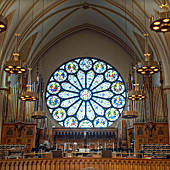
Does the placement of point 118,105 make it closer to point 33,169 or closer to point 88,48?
point 88,48

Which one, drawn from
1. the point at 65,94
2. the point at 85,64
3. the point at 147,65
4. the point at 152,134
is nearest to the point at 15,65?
the point at 147,65

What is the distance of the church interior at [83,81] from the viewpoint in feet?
58.3

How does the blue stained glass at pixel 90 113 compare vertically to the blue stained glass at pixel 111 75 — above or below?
below

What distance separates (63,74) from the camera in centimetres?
2459

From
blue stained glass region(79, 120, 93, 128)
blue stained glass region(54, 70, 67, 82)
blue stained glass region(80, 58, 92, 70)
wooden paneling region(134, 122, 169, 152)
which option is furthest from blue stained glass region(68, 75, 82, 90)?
wooden paneling region(134, 122, 169, 152)

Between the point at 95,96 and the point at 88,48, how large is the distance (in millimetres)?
4201

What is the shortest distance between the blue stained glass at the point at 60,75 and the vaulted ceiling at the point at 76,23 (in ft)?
6.76

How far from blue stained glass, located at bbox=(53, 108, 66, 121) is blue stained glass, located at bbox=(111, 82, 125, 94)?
4.49 metres

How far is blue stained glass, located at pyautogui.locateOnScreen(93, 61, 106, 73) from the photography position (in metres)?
24.8


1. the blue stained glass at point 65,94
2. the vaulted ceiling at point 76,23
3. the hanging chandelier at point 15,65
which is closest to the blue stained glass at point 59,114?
the blue stained glass at point 65,94

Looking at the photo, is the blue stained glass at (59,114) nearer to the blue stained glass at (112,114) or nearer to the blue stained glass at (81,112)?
the blue stained glass at (81,112)

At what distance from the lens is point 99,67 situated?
24844 mm

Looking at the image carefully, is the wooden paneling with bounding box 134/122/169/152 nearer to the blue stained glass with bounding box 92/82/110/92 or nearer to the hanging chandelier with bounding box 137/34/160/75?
the blue stained glass with bounding box 92/82/110/92

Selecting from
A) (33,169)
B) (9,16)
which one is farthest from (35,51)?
(33,169)
